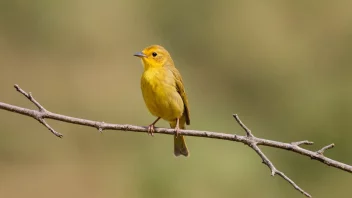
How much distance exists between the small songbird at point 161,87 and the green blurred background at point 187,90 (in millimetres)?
5992

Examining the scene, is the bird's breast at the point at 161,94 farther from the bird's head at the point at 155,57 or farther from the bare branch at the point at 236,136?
the bare branch at the point at 236,136

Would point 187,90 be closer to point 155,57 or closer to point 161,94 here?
point 155,57

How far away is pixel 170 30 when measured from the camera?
17062mm

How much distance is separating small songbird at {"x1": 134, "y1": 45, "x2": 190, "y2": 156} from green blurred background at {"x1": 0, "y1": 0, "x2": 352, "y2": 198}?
5992mm

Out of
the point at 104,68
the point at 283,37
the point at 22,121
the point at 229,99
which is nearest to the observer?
the point at 22,121

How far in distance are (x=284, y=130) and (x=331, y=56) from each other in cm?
339

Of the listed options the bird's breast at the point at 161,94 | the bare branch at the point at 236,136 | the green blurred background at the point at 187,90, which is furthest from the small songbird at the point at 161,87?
the green blurred background at the point at 187,90

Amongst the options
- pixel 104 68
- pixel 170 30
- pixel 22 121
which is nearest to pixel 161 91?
pixel 22 121

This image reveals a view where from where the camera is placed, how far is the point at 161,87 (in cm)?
550

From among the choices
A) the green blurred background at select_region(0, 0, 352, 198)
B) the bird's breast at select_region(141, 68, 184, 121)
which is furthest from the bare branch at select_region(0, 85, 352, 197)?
the green blurred background at select_region(0, 0, 352, 198)

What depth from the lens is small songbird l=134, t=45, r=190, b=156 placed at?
17.9 ft

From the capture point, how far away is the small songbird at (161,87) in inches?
215

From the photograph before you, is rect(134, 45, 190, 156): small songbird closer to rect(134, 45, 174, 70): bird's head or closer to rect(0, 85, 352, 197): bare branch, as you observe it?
rect(134, 45, 174, 70): bird's head

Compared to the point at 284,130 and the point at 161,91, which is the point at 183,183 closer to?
the point at 284,130
